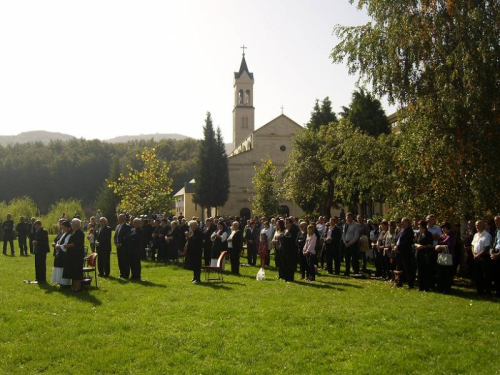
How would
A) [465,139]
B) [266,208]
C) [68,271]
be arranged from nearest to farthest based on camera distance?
[68,271]
[465,139]
[266,208]

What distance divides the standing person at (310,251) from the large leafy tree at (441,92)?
3697 mm

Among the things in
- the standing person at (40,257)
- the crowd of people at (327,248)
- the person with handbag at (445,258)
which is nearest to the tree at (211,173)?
the crowd of people at (327,248)

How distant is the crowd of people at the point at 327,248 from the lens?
41.0 ft

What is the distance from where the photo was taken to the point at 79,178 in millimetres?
87562


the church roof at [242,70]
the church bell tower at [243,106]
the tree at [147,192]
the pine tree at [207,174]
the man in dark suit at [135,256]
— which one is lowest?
the man in dark suit at [135,256]

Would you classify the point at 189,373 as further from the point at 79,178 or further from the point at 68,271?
the point at 79,178

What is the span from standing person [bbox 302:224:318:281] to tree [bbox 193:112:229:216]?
4629cm

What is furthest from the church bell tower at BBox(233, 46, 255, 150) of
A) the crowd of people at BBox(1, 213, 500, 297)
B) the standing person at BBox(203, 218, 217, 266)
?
the standing person at BBox(203, 218, 217, 266)

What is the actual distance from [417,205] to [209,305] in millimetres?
8599

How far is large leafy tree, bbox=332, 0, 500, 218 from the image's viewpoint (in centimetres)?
1398

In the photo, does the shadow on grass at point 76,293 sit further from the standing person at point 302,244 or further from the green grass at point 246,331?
the standing person at point 302,244

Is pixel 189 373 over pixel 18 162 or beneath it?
beneath

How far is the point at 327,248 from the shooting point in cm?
1695

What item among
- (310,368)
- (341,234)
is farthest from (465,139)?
(310,368)
